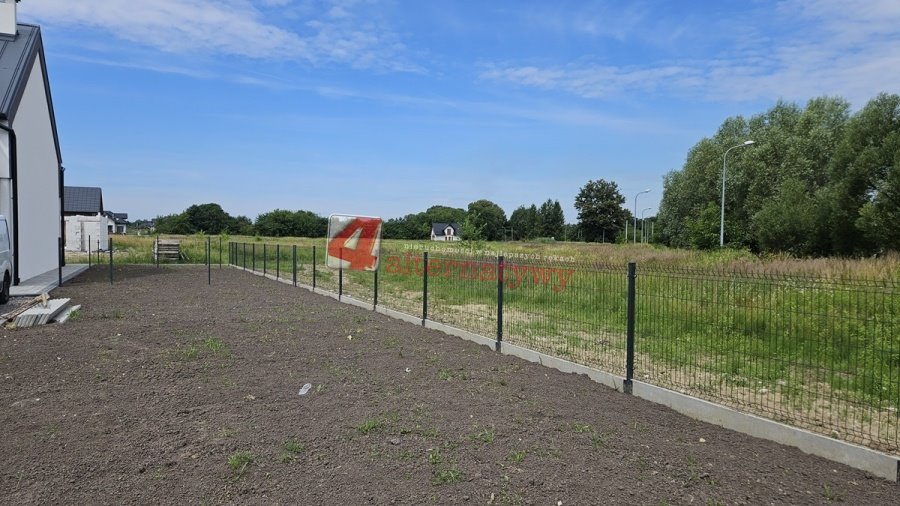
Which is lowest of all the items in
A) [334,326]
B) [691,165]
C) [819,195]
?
[334,326]

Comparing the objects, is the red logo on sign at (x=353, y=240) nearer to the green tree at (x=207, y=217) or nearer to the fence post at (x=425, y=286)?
the fence post at (x=425, y=286)

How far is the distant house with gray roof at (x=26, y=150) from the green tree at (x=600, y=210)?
8533cm

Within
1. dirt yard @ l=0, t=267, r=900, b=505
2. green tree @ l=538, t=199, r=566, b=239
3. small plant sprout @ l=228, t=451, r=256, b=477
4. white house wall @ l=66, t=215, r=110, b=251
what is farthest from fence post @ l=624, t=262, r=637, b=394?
green tree @ l=538, t=199, r=566, b=239

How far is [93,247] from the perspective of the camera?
3634 cm

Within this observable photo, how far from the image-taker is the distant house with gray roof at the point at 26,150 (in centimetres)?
1499

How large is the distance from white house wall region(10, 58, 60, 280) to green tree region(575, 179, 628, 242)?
279 feet

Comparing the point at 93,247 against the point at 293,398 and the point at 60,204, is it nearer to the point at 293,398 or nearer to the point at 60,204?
the point at 60,204

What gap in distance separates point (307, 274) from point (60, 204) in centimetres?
1249

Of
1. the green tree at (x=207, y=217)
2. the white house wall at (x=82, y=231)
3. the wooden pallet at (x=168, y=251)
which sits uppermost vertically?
the green tree at (x=207, y=217)

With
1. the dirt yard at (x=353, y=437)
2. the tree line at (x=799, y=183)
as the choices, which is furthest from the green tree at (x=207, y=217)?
the dirt yard at (x=353, y=437)

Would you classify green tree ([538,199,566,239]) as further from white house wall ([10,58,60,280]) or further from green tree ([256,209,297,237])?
white house wall ([10,58,60,280])

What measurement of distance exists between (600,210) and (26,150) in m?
89.2

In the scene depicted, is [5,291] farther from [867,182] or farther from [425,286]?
[867,182]

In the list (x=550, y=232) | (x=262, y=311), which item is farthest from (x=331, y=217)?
(x=550, y=232)
